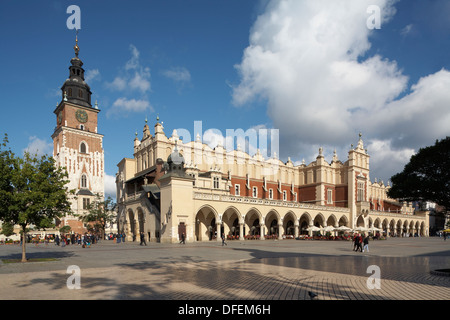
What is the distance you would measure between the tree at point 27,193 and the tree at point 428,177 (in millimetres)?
17306

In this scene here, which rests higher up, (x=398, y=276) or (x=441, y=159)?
(x=441, y=159)

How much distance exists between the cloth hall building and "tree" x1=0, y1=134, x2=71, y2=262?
16.0 m

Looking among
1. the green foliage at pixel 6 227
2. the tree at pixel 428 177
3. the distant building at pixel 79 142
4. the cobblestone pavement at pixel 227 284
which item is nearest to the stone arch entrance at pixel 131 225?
the green foliage at pixel 6 227

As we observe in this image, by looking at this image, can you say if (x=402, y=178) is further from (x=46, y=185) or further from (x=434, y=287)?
(x=46, y=185)

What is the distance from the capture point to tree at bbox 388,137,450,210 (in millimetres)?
13016

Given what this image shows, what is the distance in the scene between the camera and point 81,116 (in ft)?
210

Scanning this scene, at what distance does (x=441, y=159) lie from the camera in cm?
1312

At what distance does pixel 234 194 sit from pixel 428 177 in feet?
129

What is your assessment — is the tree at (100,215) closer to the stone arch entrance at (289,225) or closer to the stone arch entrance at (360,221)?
the stone arch entrance at (289,225)

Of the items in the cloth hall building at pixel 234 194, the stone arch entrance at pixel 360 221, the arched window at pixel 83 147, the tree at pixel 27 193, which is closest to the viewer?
the tree at pixel 27 193

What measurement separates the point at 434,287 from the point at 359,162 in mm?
55780

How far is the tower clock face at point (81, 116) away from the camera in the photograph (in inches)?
2507

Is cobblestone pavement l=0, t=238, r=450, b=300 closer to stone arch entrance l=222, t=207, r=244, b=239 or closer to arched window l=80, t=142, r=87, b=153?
stone arch entrance l=222, t=207, r=244, b=239
